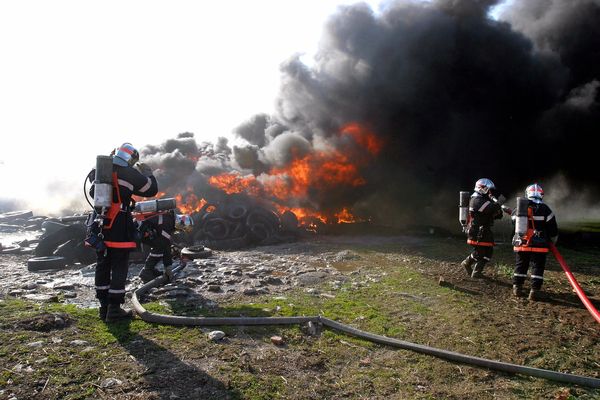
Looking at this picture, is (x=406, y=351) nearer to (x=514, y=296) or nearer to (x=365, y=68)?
(x=514, y=296)

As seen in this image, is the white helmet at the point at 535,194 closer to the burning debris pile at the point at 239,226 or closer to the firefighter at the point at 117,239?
the firefighter at the point at 117,239

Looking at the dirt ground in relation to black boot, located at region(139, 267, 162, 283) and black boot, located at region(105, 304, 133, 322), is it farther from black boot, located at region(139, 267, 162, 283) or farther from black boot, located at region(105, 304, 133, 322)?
black boot, located at region(139, 267, 162, 283)

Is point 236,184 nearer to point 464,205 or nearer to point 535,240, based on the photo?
point 464,205

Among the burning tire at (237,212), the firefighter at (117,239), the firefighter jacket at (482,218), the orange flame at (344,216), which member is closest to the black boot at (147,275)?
the firefighter at (117,239)

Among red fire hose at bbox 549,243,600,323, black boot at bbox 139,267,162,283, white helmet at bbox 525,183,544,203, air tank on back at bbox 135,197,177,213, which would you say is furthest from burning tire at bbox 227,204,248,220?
red fire hose at bbox 549,243,600,323

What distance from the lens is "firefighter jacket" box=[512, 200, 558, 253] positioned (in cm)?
648

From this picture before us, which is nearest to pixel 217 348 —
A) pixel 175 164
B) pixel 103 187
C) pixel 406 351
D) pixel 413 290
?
pixel 406 351

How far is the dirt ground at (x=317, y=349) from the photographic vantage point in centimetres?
336

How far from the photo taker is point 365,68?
1925 centimetres

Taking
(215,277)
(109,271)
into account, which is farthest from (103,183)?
(215,277)

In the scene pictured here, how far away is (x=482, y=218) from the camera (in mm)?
7898

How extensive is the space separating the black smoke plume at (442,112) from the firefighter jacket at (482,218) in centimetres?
967

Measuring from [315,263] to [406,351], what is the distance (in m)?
5.26

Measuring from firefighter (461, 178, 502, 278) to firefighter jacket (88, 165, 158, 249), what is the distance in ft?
20.4
